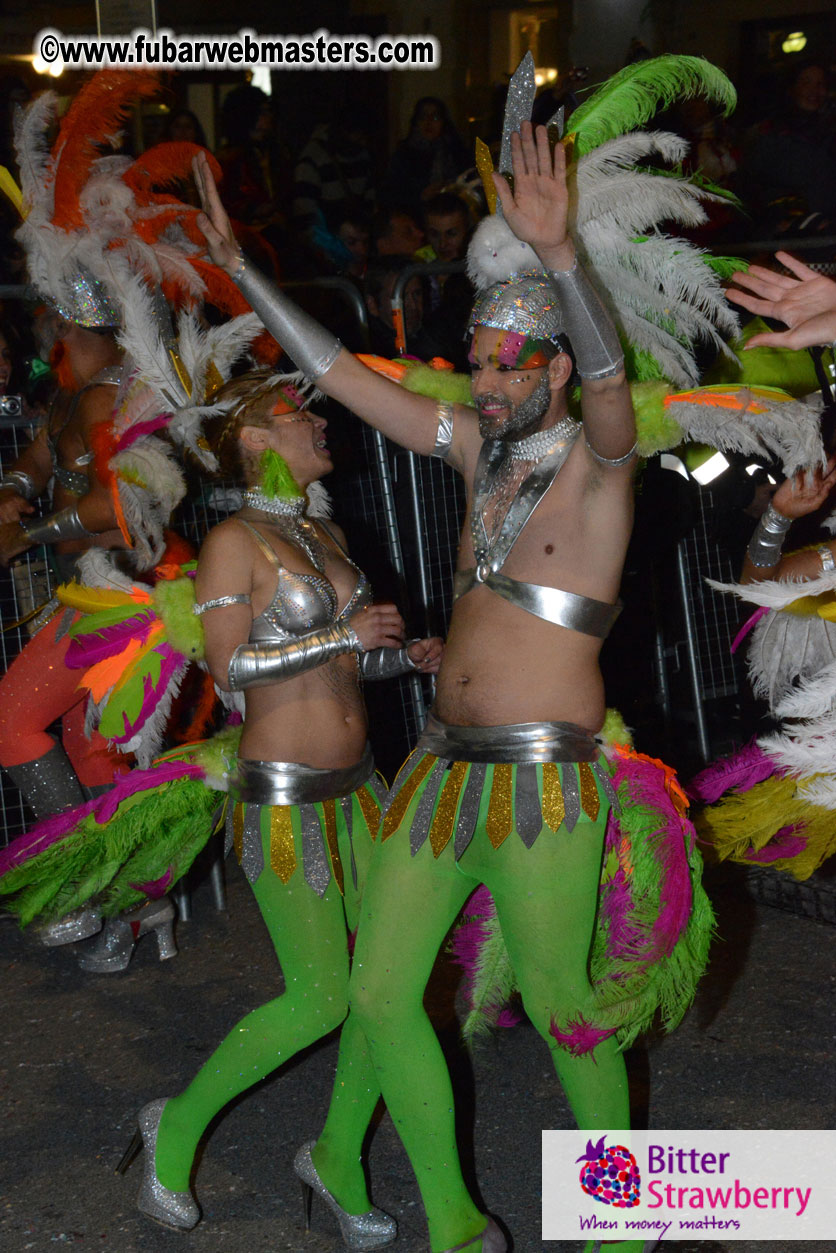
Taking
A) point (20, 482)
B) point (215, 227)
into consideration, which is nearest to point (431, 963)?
point (215, 227)

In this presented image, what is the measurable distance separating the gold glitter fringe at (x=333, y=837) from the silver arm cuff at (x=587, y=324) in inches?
47.3

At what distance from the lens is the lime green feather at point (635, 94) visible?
2641 mm

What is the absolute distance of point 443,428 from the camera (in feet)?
9.06

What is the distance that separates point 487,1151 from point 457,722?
4.19ft

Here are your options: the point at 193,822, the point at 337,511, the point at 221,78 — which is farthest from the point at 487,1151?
the point at 221,78

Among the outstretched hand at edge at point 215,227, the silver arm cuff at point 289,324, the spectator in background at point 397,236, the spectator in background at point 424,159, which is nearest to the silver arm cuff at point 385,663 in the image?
the silver arm cuff at point 289,324

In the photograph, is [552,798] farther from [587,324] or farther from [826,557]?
[826,557]

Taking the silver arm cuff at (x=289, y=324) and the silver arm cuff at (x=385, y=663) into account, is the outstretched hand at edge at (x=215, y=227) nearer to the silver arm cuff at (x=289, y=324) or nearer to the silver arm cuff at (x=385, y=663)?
the silver arm cuff at (x=289, y=324)

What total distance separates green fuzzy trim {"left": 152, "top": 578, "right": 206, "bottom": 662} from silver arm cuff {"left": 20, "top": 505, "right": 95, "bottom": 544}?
96cm

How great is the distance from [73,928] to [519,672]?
8.25 ft

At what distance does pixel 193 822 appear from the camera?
328 cm

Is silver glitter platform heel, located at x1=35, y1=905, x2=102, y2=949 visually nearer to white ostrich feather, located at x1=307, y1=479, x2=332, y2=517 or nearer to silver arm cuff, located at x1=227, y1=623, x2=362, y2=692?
white ostrich feather, located at x1=307, y1=479, x2=332, y2=517

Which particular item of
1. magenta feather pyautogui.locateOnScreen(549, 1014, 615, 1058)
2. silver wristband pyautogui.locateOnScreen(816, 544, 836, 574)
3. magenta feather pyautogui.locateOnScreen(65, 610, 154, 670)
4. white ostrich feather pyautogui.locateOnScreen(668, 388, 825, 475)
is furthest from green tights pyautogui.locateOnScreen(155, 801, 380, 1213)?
silver wristband pyautogui.locateOnScreen(816, 544, 836, 574)

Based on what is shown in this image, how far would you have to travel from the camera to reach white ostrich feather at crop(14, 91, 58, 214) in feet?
12.8
